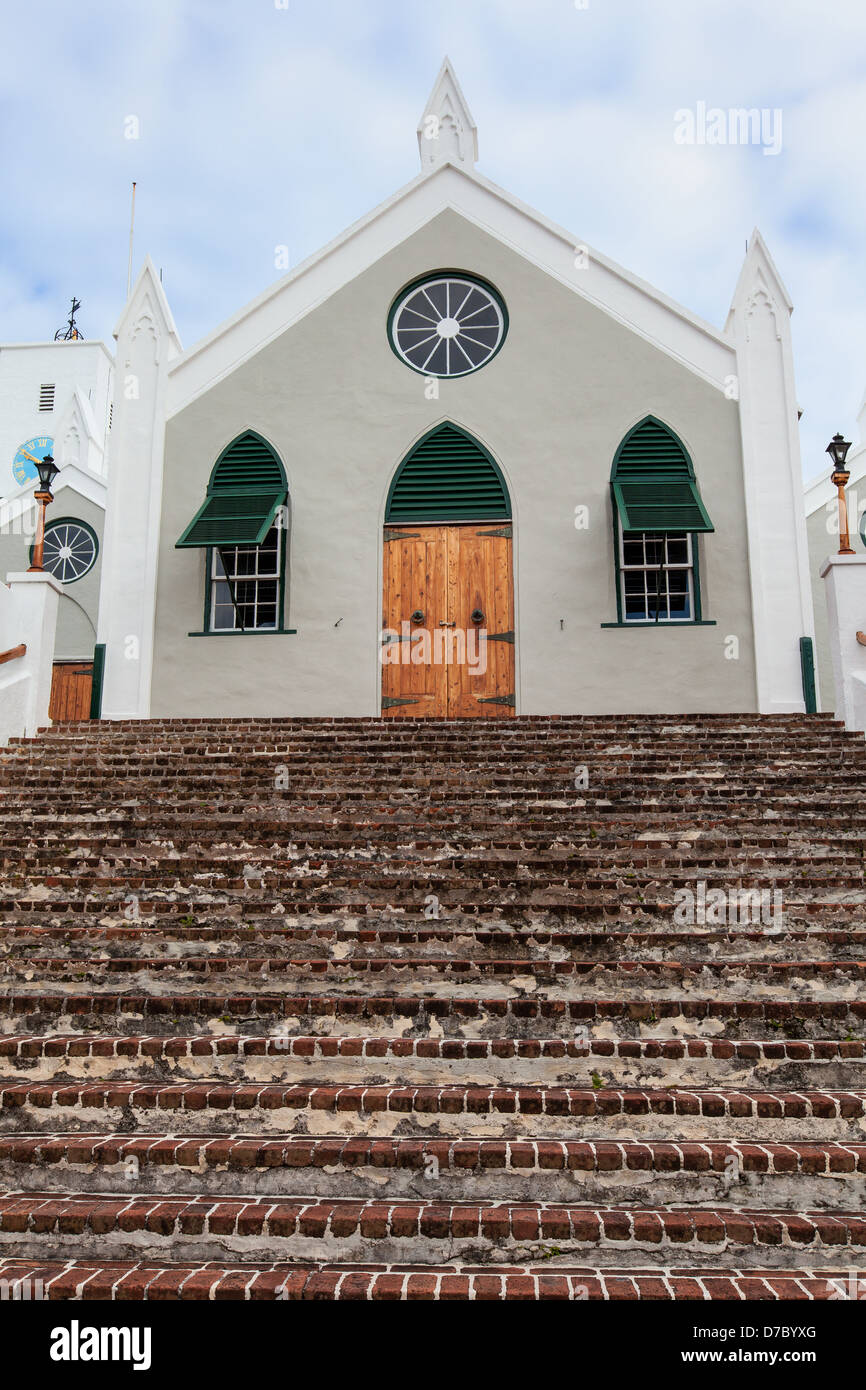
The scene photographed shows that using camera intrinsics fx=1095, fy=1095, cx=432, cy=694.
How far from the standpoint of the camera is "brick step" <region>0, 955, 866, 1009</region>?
5.89 meters

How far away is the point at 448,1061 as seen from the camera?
5.38 metres

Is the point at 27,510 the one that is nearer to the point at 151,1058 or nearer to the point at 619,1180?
the point at 151,1058

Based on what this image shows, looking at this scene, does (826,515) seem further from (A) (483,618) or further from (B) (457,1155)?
(B) (457,1155)

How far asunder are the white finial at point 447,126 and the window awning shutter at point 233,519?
5.21m

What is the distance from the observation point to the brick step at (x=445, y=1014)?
553 cm

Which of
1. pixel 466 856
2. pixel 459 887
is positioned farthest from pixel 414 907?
pixel 466 856

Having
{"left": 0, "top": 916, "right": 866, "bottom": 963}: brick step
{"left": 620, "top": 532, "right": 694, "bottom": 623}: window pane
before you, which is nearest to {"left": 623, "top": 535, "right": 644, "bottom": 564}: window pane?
{"left": 620, "top": 532, "right": 694, "bottom": 623}: window pane

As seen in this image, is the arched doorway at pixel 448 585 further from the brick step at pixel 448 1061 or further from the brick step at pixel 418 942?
the brick step at pixel 448 1061

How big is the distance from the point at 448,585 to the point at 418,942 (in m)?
7.59

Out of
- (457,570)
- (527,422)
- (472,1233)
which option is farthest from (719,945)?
(527,422)

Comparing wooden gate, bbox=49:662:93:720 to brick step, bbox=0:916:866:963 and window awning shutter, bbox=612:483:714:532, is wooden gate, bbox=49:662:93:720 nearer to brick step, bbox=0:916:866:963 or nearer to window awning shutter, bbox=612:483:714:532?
window awning shutter, bbox=612:483:714:532

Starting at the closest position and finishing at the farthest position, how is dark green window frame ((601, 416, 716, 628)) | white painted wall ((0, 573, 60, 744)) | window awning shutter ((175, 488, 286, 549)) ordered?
white painted wall ((0, 573, 60, 744)) < dark green window frame ((601, 416, 716, 628)) < window awning shutter ((175, 488, 286, 549))

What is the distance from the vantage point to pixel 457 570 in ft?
44.3

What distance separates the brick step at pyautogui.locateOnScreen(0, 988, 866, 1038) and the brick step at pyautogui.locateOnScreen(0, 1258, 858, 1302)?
56.8 inches
